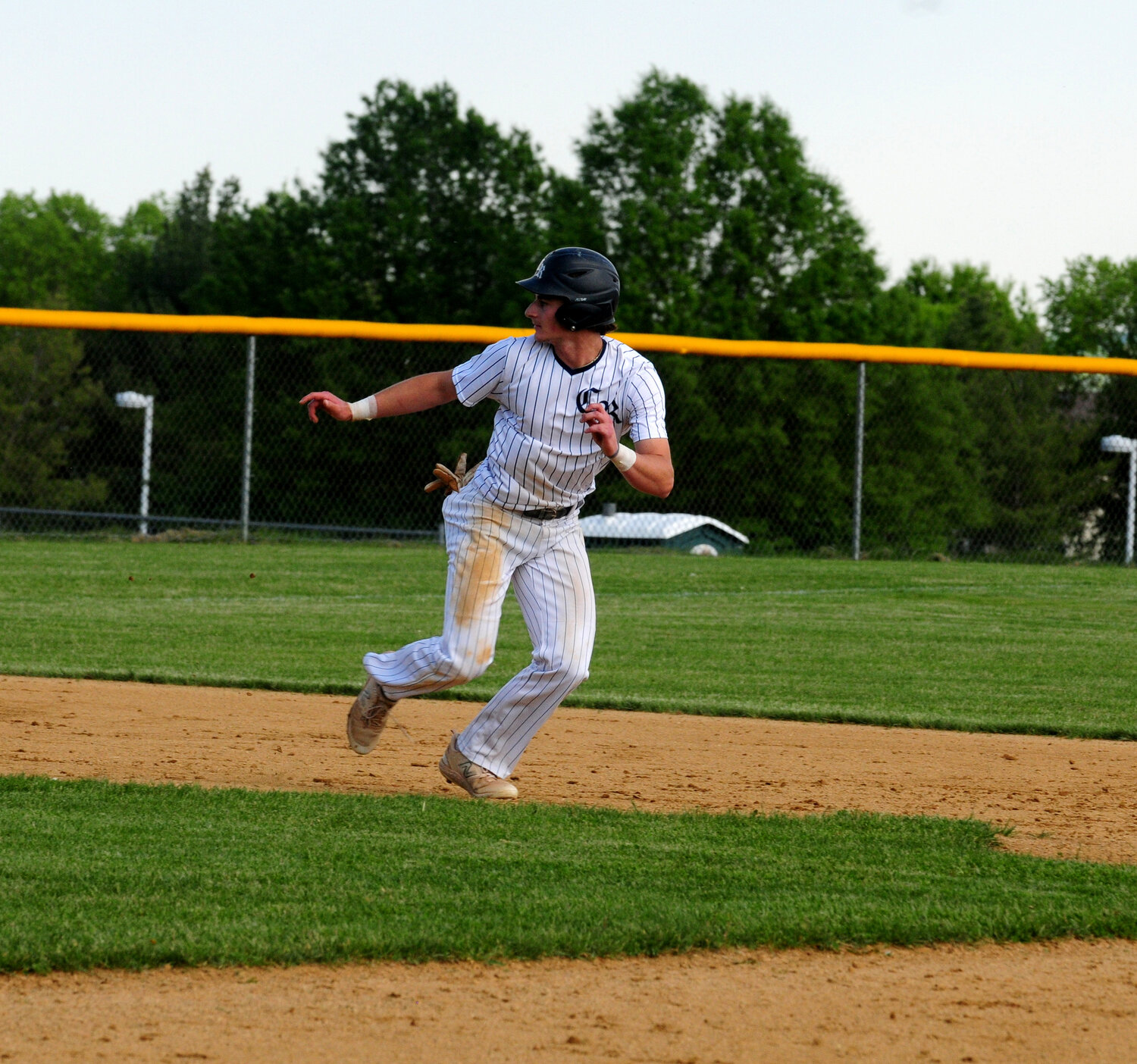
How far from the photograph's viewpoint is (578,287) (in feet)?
16.6

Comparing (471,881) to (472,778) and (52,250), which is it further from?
(52,250)

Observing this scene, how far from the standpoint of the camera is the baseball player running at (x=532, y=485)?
5.11 m

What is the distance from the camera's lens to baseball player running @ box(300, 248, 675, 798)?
5109 millimetres

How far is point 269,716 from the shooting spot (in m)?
7.52

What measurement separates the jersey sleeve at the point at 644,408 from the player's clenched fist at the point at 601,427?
0.30m

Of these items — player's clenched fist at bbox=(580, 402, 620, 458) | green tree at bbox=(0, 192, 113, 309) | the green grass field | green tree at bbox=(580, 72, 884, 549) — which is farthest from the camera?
green tree at bbox=(0, 192, 113, 309)

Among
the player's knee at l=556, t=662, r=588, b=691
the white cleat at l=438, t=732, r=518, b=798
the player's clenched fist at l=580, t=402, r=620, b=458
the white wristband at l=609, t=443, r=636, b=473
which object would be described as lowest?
the white cleat at l=438, t=732, r=518, b=798

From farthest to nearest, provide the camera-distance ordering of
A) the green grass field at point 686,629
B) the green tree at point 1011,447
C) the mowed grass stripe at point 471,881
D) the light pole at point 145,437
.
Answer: the green tree at point 1011,447 < the light pole at point 145,437 < the green grass field at point 686,629 < the mowed grass stripe at point 471,881

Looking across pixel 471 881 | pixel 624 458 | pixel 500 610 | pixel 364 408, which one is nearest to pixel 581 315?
pixel 624 458

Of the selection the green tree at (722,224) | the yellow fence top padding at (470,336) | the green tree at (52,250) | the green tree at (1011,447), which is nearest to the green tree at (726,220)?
the green tree at (722,224)

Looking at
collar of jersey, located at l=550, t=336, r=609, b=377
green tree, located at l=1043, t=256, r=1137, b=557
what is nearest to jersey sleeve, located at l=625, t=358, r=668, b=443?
collar of jersey, located at l=550, t=336, r=609, b=377

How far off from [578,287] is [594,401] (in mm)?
368

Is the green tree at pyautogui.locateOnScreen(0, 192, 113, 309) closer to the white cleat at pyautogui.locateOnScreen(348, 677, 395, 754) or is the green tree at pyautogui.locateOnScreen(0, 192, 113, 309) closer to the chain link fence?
the chain link fence

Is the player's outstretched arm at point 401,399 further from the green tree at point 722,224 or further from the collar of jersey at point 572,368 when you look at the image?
the green tree at point 722,224
